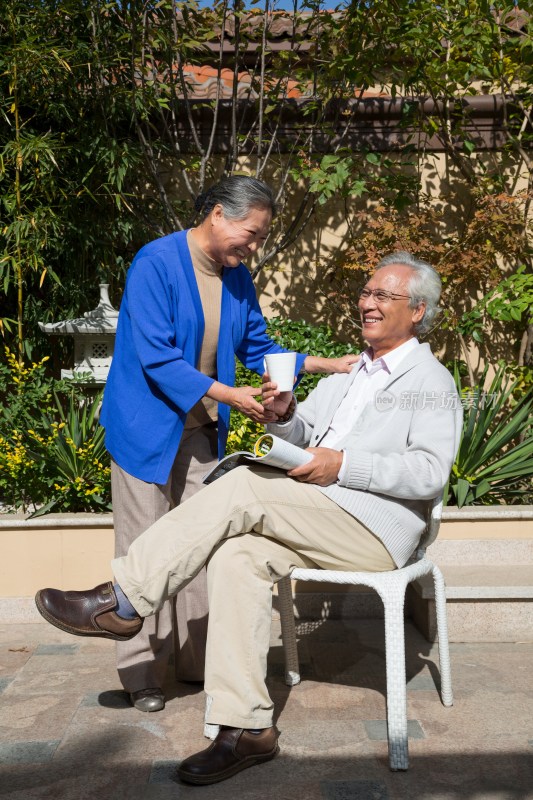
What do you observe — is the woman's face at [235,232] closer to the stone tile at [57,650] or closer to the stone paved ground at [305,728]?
the stone paved ground at [305,728]

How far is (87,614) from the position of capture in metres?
2.54

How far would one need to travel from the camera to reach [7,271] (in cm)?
506

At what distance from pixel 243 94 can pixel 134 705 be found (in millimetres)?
4230

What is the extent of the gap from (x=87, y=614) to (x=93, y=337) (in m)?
2.43

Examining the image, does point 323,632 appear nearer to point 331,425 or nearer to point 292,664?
point 292,664

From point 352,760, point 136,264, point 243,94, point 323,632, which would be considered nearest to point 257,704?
point 352,760

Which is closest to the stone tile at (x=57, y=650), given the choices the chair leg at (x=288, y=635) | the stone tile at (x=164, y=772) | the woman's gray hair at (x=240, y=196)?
the chair leg at (x=288, y=635)

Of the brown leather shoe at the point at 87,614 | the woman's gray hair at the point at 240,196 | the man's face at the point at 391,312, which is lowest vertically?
the brown leather shoe at the point at 87,614

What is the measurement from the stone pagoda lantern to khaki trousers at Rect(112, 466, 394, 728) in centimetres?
219

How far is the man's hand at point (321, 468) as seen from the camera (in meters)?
2.62

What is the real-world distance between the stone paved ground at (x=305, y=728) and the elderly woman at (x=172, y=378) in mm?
222

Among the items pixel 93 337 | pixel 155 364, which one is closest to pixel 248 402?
pixel 155 364

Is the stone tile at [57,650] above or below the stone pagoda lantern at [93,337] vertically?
below

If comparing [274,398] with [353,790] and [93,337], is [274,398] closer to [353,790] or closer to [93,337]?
[353,790]
